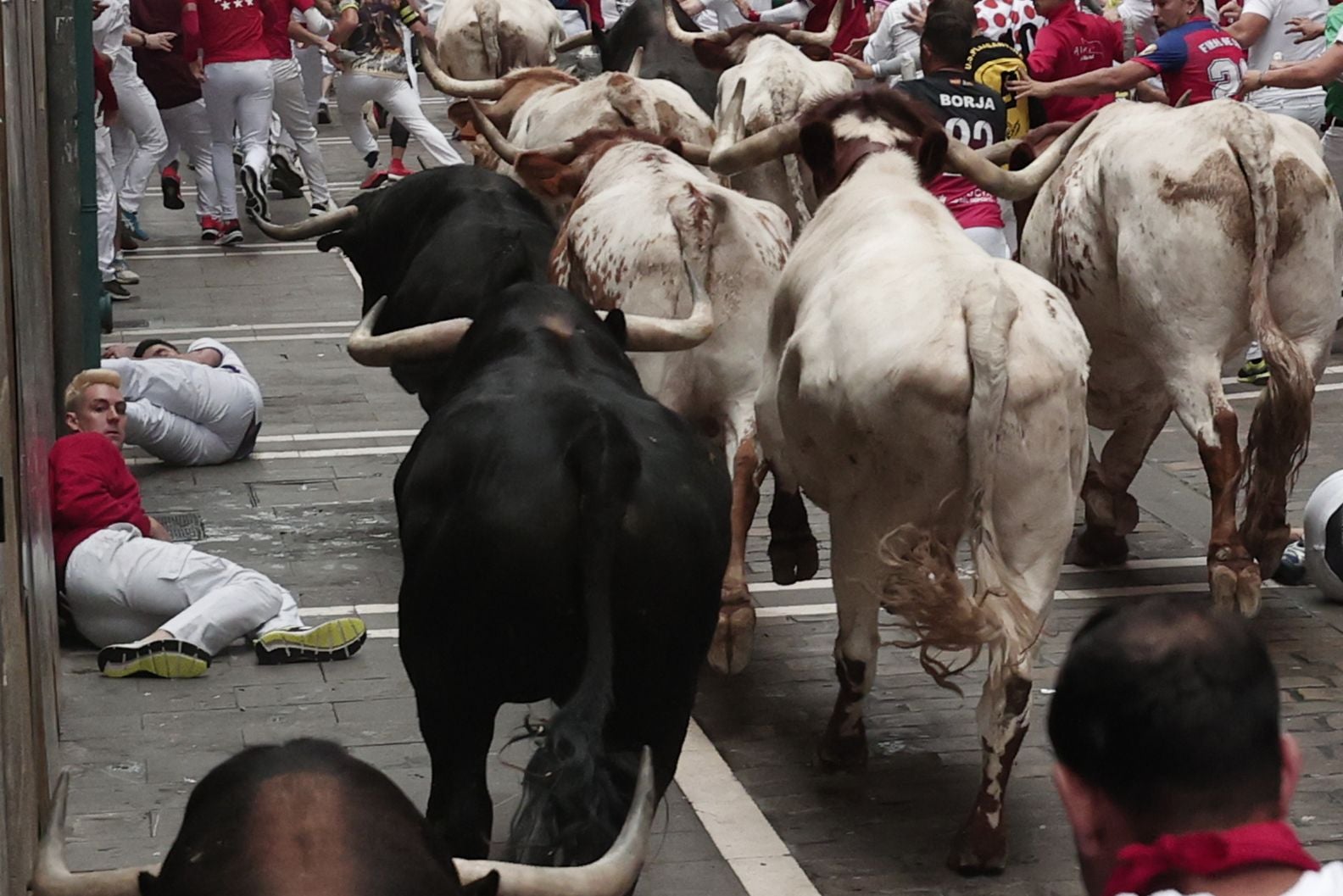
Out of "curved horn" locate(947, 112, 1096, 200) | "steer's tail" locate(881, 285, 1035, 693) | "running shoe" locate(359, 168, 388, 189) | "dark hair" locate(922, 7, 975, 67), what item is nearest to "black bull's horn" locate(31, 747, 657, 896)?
"steer's tail" locate(881, 285, 1035, 693)

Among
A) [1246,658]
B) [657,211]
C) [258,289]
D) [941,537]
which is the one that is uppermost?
[1246,658]

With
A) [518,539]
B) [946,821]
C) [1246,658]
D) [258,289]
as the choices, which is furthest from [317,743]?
[258,289]

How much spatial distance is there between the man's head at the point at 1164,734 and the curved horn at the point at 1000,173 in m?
5.27

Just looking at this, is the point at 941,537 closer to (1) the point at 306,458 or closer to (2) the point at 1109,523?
(2) the point at 1109,523

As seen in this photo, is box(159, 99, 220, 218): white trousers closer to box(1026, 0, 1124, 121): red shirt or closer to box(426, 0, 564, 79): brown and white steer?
box(426, 0, 564, 79): brown and white steer

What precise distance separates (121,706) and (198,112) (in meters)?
10.4

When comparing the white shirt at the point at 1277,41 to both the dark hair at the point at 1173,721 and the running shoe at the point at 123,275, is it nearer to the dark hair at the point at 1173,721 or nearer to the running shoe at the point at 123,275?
the running shoe at the point at 123,275

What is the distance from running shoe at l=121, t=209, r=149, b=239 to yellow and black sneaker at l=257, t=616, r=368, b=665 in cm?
981

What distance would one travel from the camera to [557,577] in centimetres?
505

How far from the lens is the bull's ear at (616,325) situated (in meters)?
6.04

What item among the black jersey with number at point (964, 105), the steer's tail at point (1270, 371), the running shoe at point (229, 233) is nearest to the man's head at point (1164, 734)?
the steer's tail at point (1270, 371)

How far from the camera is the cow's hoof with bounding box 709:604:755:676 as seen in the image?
292 inches

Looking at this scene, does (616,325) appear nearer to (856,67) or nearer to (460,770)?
(460,770)

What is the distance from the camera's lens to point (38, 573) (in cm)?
627
